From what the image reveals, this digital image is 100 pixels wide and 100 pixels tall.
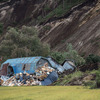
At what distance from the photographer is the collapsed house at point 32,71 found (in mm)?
22219

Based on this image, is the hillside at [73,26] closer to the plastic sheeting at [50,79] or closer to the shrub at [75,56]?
the shrub at [75,56]

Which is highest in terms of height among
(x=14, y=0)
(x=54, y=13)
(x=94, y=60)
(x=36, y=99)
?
(x=14, y=0)

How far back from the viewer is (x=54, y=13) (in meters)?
60.4

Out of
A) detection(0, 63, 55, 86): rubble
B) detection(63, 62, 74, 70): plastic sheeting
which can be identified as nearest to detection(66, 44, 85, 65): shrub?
detection(63, 62, 74, 70): plastic sheeting

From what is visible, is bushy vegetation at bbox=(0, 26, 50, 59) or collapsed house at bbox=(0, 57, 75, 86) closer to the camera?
collapsed house at bbox=(0, 57, 75, 86)

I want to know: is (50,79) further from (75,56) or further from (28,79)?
(75,56)

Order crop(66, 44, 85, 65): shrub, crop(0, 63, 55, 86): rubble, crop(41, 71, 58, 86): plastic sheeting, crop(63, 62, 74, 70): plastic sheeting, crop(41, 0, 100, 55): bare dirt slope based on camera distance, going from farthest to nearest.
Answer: crop(41, 0, 100, 55): bare dirt slope
crop(66, 44, 85, 65): shrub
crop(63, 62, 74, 70): plastic sheeting
crop(41, 71, 58, 86): plastic sheeting
crop(0, 63, 55, 86): rubble

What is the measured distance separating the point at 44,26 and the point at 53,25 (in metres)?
2.90

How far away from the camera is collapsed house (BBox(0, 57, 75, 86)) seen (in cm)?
2222

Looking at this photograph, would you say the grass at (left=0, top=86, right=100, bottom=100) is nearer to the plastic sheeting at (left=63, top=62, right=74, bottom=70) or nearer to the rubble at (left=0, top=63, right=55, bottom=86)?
the rubble at (left=0, top=63, right=55, bottom=86)

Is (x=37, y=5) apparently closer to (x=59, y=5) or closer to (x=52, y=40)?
(x=59, y=5)

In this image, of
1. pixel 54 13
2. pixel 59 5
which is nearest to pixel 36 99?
pixel 54 13

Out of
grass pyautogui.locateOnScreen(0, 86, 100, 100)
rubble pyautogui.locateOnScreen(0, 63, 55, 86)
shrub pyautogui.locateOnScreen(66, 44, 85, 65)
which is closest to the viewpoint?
grass pyautogui.locateOnScreen(0, 86, 100, 100)

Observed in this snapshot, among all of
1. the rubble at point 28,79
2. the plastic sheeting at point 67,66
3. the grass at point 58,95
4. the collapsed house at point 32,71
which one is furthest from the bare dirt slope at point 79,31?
the grass at point 58,95
